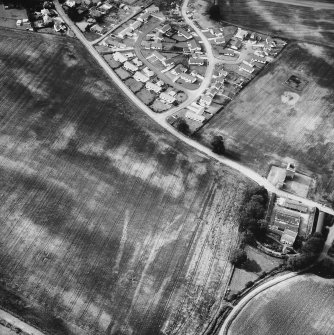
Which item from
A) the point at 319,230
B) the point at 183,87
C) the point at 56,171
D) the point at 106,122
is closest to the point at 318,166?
the point at 319,230

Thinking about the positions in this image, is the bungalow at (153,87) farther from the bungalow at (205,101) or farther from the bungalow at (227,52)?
the bungalow at (227,52)

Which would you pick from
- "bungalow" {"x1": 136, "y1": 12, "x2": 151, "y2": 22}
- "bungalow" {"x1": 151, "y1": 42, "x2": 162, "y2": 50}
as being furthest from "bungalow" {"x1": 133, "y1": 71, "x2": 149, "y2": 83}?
"bungalow" {"x1": 136, "y1": 12, "x2": 151, "y2": 22}

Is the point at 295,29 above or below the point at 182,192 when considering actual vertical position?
above

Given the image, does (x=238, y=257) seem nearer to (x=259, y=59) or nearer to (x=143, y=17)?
(x=259, y=59)

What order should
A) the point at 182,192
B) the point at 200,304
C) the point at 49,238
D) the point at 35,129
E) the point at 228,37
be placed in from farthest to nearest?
the point at 228,37, the point at 35,129, the point at 182,192, the point at 49,238, the point at 200,304

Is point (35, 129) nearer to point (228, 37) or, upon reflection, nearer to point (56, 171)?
point (56, 171)

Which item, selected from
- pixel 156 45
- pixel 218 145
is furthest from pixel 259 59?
pixel 218 145
